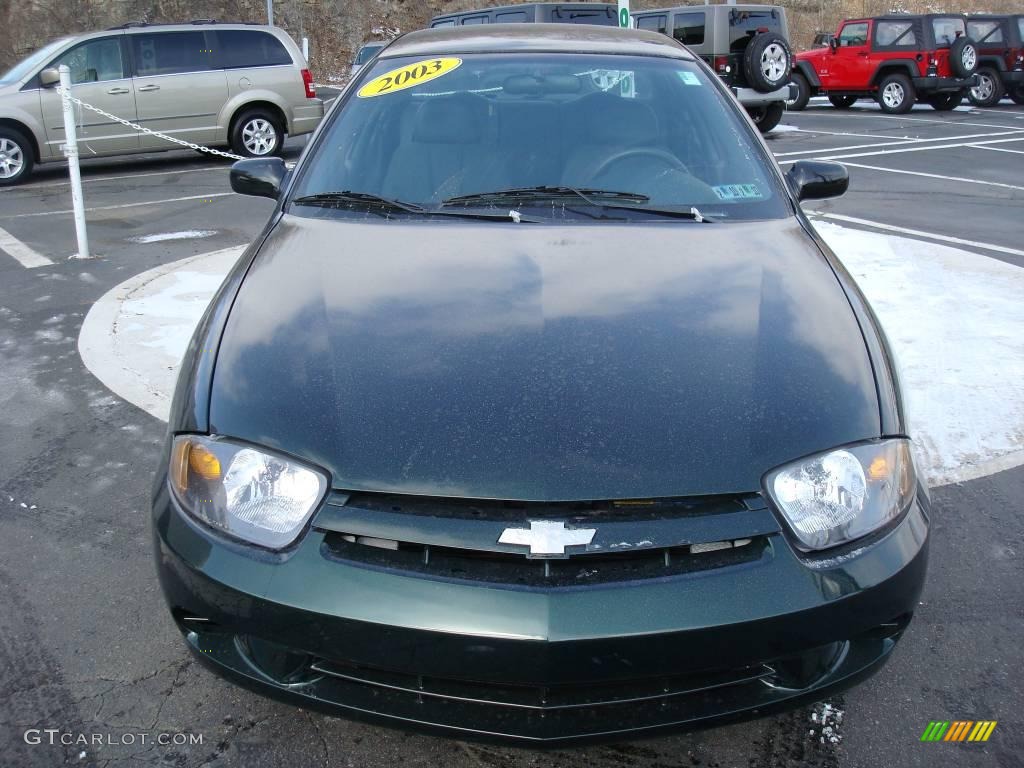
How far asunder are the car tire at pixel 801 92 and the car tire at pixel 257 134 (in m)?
12.9

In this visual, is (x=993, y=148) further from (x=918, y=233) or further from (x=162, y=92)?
(x=162, y=92)

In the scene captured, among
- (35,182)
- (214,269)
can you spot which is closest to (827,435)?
(214,269)

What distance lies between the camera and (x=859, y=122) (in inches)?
691

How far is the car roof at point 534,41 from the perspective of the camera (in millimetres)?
3502

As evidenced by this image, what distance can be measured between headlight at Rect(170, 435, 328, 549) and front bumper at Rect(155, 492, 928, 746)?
43mm

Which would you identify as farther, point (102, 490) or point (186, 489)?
point (102, 490)

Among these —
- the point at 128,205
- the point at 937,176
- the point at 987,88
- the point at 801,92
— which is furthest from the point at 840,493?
the point at 987,88

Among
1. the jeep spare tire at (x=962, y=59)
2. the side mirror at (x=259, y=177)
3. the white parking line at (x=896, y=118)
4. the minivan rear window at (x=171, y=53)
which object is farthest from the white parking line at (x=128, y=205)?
the jeep spare tire at (x=962, y=59)

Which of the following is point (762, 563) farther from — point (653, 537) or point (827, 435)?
point (827, 435)

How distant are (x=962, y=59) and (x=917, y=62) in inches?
32.6

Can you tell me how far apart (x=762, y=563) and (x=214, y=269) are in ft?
17.8

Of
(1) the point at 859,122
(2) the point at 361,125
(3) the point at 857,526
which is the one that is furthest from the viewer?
(1) the point at 859,122

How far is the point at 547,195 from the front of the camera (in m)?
2.96

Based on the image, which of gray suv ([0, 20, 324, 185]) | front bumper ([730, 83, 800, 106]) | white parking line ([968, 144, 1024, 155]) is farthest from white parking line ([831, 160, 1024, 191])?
gray suv ([0, 20, 324, 185])
